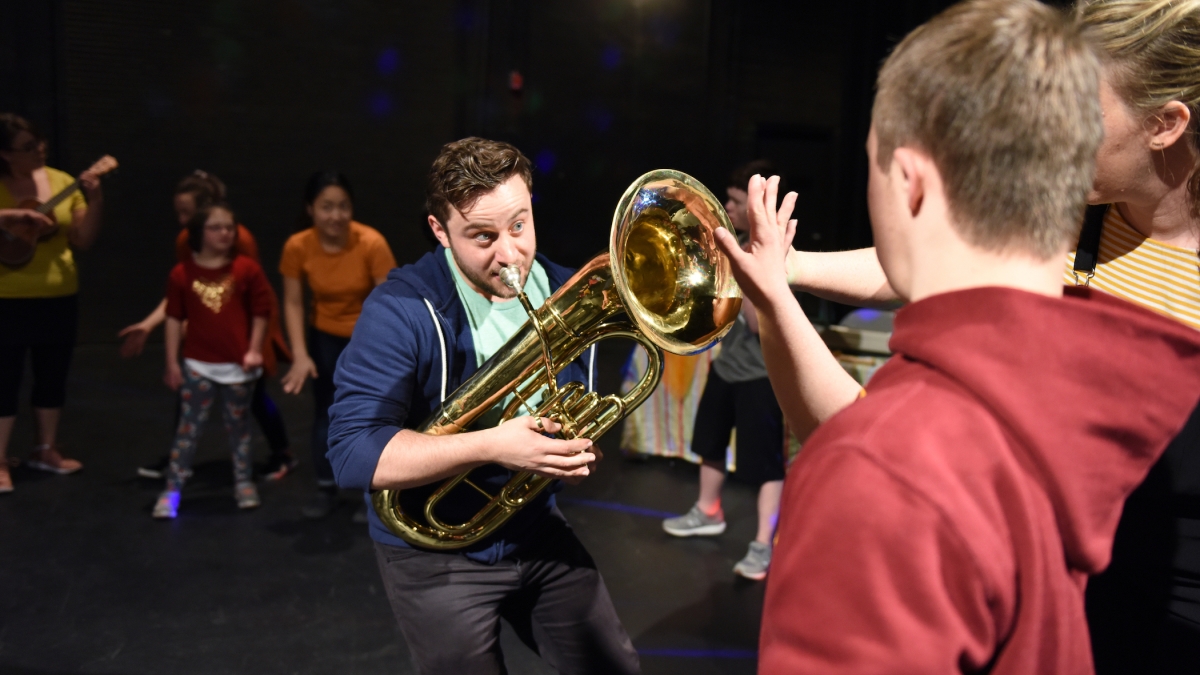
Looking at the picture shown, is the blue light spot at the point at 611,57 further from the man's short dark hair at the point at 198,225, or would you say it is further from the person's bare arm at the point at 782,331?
the person's bare arm at the point at 782,331

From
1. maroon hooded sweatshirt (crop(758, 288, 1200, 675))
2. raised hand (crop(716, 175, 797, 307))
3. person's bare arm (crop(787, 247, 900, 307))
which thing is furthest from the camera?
person's bare arm (crop(787, 247, 900, 307))

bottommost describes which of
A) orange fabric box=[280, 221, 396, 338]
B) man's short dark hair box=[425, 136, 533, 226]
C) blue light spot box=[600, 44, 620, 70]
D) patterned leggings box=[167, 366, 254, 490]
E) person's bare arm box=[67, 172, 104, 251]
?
patterned leggings box=[167, 366, 254, 490]

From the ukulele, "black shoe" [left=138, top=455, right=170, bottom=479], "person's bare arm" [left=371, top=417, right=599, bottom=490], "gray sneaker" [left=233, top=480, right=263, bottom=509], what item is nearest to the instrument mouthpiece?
"person's bare arm" [left=371, top=417, right=599, bottom=490]

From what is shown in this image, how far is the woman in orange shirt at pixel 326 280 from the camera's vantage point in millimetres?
4215

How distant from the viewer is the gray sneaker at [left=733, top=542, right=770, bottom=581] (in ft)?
12.5

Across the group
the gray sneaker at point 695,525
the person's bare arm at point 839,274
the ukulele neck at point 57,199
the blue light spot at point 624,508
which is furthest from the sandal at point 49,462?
the person's bare arm at point 839,274

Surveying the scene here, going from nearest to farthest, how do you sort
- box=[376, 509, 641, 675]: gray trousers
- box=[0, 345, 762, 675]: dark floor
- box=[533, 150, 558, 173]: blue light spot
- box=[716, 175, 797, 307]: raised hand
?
box=[716, 175, 797, 307]: raised hand → box=[376, 509, 641, 675]: gray trousers → box=[0, 345, 762, 675]: dark floor → box=[533, 150, 558, 173]: blue light spot

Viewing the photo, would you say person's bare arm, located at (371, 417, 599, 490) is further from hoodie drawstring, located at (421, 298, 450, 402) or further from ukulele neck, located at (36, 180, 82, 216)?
ukulele neck, located at (36, 180, 82, 216)

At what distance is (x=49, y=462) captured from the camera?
4633mm

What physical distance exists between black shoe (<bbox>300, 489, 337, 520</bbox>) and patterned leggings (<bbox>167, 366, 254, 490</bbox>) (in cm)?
40

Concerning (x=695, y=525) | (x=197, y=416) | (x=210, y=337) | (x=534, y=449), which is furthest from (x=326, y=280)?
(x=534, y=449)

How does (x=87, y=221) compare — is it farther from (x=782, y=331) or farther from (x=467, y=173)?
(x=782, y=331)

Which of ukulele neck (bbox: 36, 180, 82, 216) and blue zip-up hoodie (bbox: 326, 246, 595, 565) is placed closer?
blue zip-up hoodie (bbox: 326, 246, 595, 565)

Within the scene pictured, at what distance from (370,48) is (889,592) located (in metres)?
8.40
